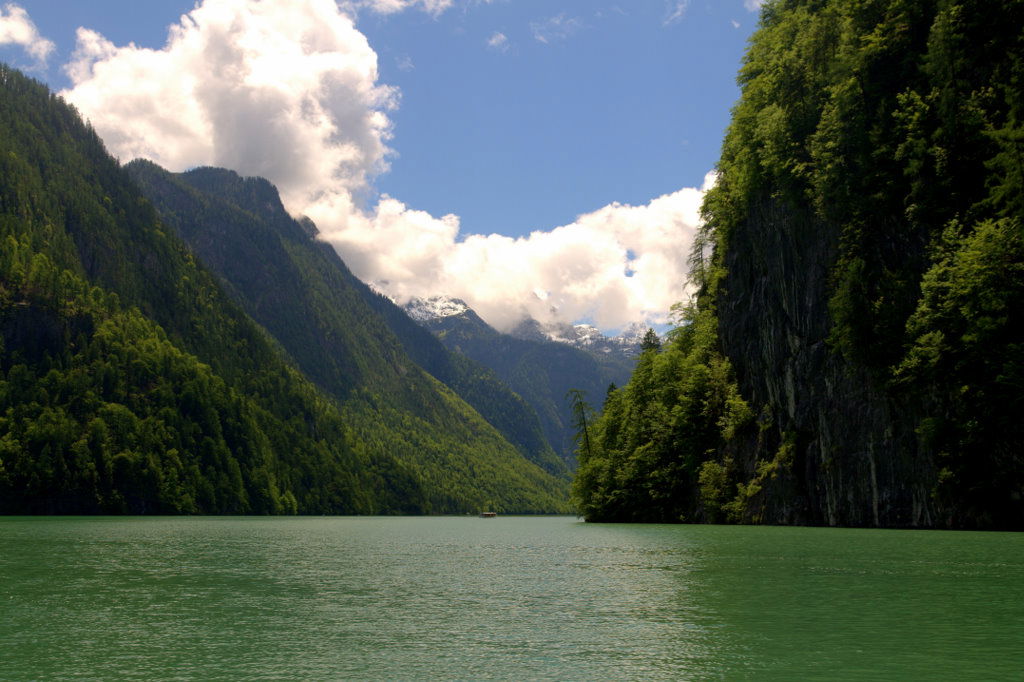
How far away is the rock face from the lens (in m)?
68.4

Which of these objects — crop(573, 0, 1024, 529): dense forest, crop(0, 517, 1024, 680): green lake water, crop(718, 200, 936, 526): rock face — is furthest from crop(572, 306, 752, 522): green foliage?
crop(0, 517, 1024, 680): green lake water

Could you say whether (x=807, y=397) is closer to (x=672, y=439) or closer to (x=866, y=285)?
(x=866, y=285)

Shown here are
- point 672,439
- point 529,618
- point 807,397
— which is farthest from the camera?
point 672,439

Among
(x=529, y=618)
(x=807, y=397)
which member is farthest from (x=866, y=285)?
(x=529, y=618)

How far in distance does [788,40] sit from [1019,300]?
146 feet

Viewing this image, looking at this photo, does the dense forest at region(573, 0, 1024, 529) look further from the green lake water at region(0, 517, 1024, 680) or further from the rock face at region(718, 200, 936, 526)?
the green lake water at region(0, 517, 1024, 680)

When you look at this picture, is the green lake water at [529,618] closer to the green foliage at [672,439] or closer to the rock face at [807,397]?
the rock face at [807,397]

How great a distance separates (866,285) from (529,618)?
5785 centimetres

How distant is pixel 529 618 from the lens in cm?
2403

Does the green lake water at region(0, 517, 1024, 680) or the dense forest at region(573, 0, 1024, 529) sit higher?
the dense forest at region(573, 0, 1024, 529)

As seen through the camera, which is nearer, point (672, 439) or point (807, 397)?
point (807, 397)

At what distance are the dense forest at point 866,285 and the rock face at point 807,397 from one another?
0.70ft

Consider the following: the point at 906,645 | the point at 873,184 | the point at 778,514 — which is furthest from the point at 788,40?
the point at 906,645

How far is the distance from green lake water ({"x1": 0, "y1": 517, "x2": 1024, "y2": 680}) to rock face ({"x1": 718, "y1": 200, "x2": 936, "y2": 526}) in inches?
952
